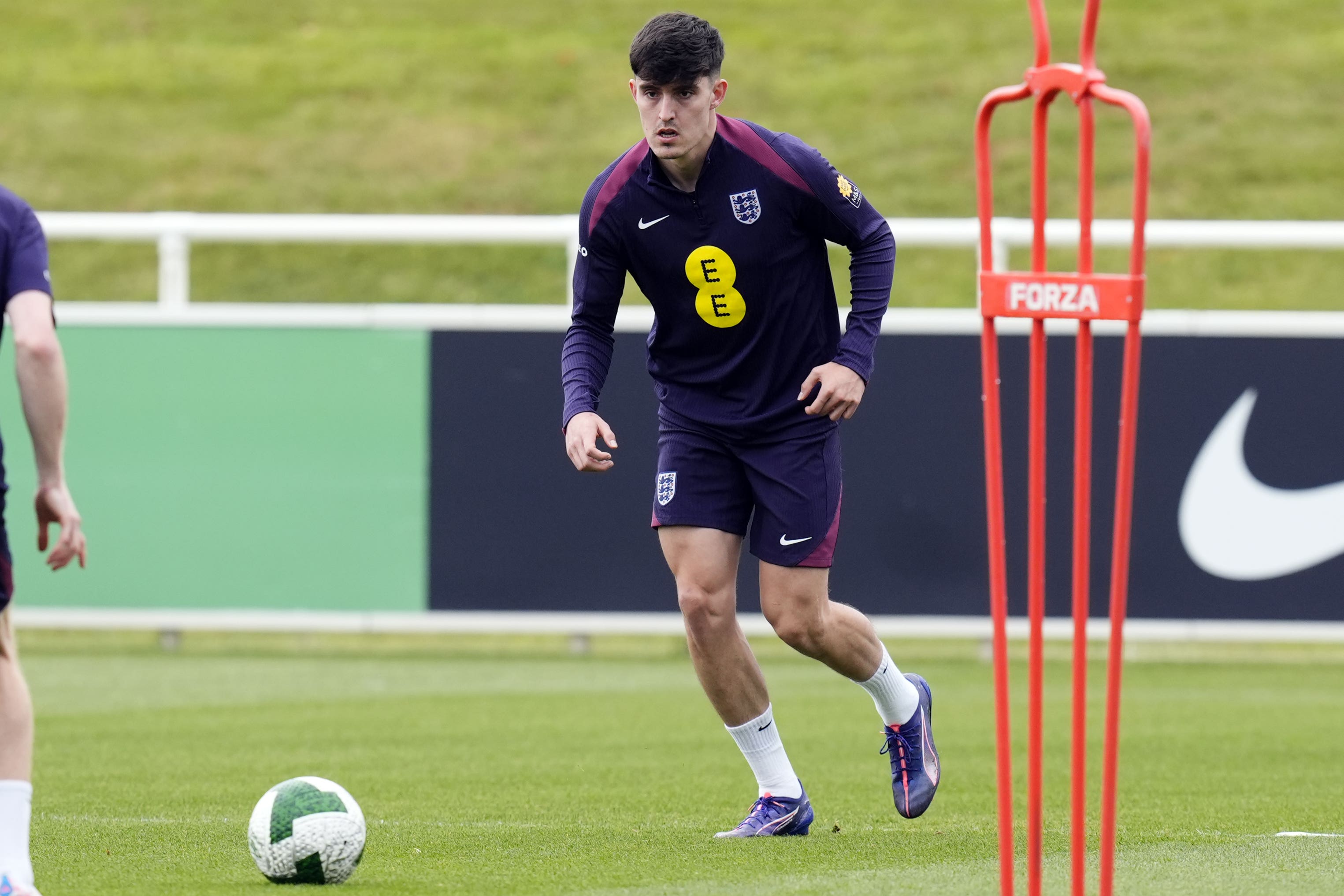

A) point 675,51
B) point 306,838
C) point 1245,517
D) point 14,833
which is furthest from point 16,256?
point 1245,517

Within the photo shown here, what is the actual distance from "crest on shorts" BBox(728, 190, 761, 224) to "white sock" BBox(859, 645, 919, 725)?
4.18 ft

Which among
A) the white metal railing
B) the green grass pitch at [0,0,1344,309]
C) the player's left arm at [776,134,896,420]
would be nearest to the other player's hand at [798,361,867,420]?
the player's left arm at [776,134,896,420]

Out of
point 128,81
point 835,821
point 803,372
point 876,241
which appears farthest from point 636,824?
point 128,81

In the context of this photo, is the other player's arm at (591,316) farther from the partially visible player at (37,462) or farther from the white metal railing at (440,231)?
the white metal railing at (440,231)

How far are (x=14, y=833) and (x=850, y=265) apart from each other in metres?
2.73

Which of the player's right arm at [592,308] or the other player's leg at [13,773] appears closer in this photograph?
the other player's leg at [13,773]

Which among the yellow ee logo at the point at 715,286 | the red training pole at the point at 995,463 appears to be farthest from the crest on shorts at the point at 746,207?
the red training pole at the point at 995,463

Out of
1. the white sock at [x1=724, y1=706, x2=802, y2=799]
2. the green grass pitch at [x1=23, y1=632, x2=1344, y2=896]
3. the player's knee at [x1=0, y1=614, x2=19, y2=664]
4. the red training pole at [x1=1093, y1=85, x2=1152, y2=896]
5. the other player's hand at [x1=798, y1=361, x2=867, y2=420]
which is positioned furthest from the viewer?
the white sock at [x1=724, y1=706, x2=802, y2=799]

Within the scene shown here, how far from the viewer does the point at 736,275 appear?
5598 millimetres

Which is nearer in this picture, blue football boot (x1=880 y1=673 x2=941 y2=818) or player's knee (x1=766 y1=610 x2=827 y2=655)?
player's knee (x1=766 y1=610 x2=827 y2=655)

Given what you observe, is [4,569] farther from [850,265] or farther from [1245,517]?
[1245,517]

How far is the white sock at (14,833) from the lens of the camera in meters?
4.23

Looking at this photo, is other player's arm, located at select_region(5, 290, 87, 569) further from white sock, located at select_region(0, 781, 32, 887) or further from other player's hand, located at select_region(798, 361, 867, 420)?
other player's hand, located at select_region(798, 361, 867, 420)

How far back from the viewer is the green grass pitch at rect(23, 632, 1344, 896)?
16.7ft
